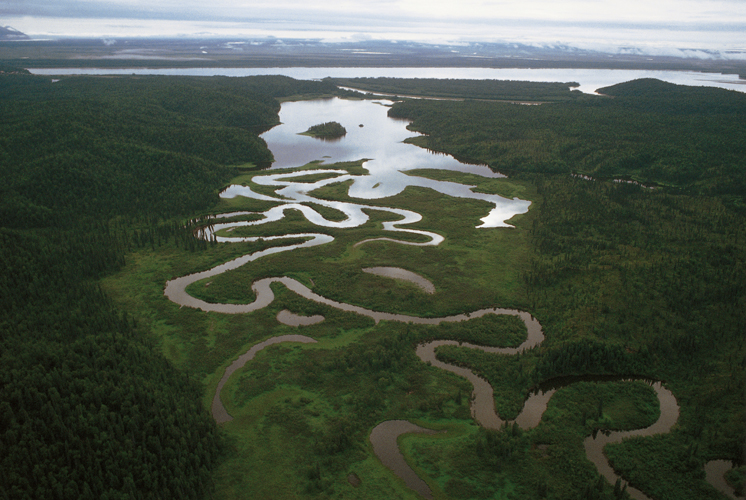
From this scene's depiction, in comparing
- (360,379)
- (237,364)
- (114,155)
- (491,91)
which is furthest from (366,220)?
(491,91)

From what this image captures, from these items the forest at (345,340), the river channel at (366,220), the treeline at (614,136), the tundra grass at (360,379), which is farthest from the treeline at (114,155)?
the treeline at (614,136)

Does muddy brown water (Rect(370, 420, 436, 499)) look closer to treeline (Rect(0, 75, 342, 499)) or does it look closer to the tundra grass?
the tundra grass

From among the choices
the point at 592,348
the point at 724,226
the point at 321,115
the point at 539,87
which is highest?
the point at 539,87

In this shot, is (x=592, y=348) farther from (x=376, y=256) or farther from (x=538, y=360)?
(x=376, y=256)

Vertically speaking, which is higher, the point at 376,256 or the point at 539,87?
the point at 539,87

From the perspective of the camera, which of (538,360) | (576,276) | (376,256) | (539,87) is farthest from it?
(539,87)

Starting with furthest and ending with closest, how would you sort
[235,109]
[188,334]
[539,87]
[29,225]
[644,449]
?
[539,87]
[235,109]
[29,225]
[188,334]
[644,449]

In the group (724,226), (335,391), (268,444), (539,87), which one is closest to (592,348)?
(335,391)
